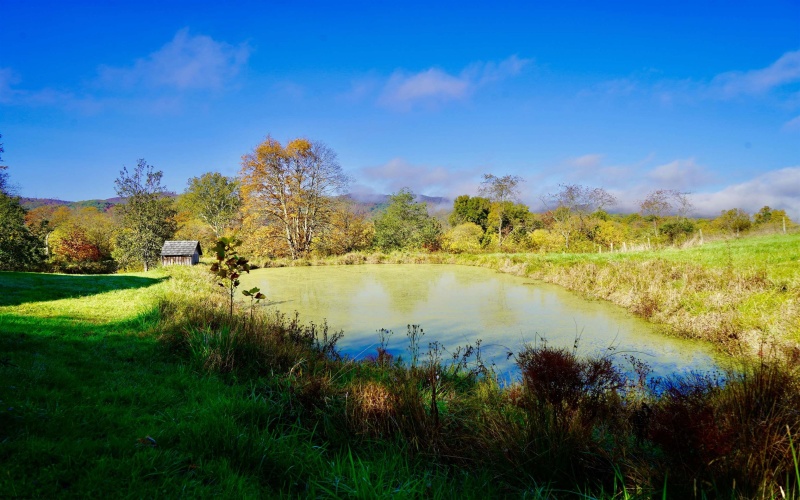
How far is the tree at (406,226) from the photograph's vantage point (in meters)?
28.8

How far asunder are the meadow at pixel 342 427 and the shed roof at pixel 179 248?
53.8 ft

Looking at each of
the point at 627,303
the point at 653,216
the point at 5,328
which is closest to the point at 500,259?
the point at 627,303

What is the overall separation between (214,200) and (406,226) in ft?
63.5

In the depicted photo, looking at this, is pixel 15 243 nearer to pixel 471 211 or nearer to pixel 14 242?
pixel 14 242

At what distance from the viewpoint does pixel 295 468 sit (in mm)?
2225

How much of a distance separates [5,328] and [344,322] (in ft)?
17.5

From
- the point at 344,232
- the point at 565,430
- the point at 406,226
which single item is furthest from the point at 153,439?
the point at 406,226

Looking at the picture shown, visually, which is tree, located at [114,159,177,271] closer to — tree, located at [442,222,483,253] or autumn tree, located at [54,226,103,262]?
autumn tree, located at [54,226,103,262]

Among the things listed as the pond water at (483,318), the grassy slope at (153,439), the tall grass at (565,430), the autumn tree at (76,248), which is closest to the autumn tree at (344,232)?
the pond water at (483,318)

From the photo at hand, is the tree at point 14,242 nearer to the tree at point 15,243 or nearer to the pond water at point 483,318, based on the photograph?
the tree at point 15,243

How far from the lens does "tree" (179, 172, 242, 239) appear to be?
109 ft

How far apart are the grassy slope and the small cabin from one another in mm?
17332

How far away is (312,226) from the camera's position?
1032 inches

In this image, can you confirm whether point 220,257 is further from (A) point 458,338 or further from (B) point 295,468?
(A) point 458,338
